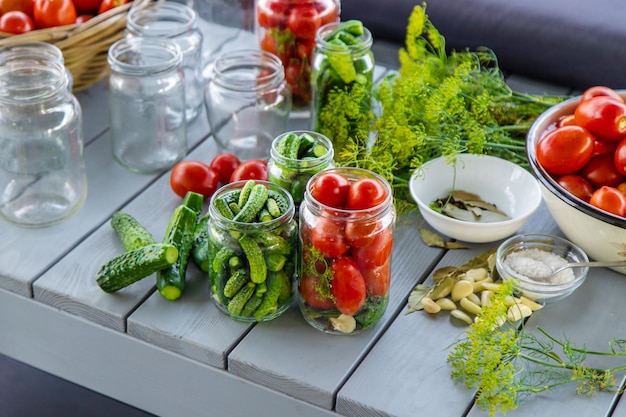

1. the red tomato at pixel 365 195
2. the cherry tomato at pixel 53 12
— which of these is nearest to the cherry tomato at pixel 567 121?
the red tomato at pixel 365 195

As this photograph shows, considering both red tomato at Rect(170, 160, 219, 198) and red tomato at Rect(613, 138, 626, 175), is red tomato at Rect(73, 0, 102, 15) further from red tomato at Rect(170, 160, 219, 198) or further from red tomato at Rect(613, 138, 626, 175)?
red tomato at Rect(613, 138, 626, 175)

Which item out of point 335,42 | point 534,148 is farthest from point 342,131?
point 534,148

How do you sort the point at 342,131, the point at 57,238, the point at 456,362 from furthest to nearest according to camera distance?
the point at 342,131 < the point at 57,238 < the point at 456,362

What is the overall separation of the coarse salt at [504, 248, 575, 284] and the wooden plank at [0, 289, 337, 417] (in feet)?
1.28

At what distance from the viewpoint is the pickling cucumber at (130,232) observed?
1.41 meters

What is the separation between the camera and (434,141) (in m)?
1.55

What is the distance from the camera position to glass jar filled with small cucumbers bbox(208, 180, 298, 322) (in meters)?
1.23

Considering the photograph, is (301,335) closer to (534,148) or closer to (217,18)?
(534,148)

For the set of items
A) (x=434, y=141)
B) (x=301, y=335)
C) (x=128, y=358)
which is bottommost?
(x=128, y=358)

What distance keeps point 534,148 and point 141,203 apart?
68 cm

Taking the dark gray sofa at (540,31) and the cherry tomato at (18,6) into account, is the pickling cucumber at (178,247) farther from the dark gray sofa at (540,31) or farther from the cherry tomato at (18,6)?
the dark gray sofa at (540,31)

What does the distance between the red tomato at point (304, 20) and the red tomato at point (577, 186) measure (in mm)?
560

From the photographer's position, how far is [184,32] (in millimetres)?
1779

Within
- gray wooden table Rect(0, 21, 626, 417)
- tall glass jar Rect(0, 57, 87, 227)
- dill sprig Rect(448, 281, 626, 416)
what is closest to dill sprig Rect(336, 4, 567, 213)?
gray wooden table Rect(0, 21, 626, 417)
